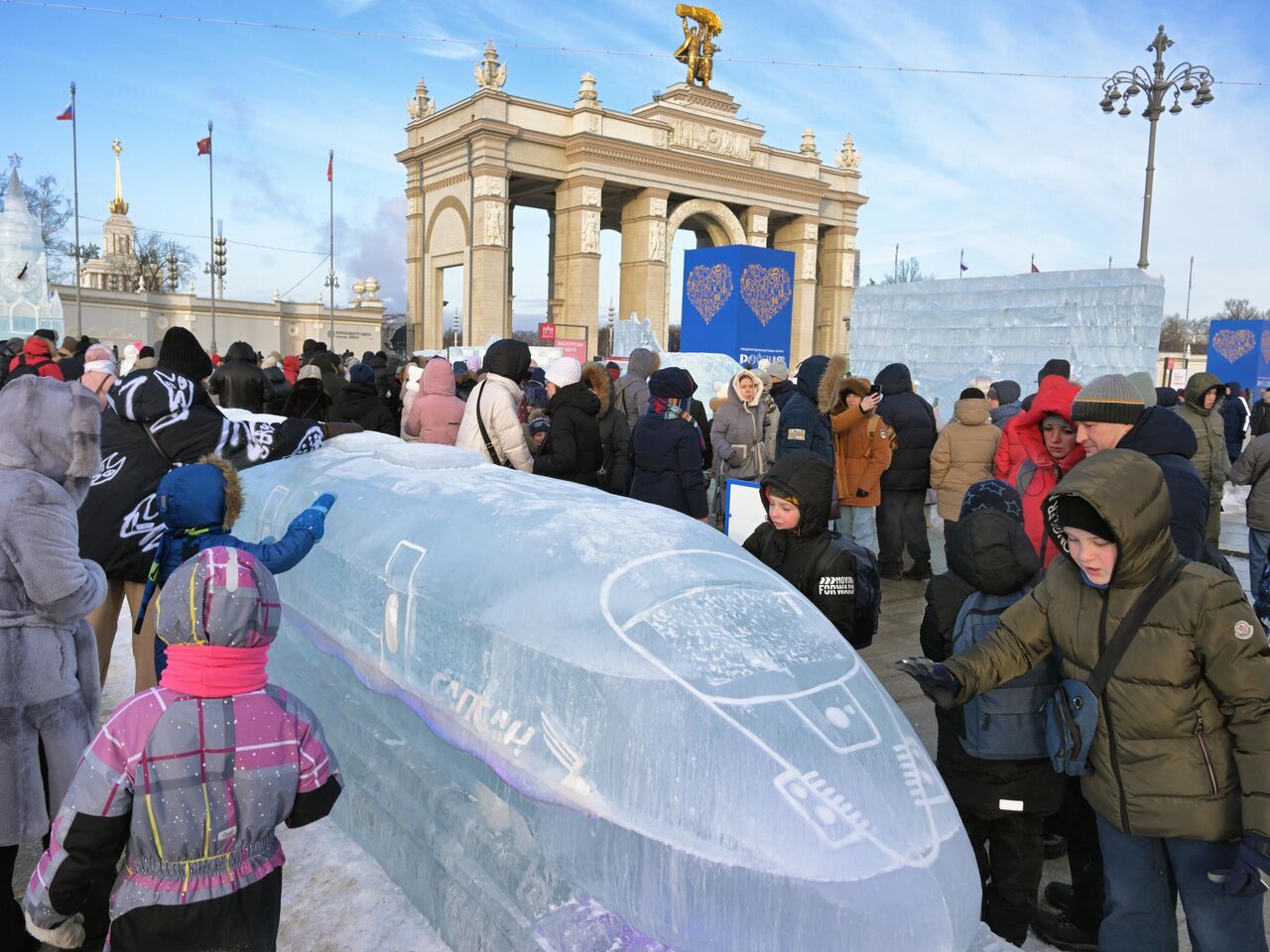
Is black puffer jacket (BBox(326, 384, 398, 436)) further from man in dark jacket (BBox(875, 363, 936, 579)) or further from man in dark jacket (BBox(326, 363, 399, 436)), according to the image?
man in dark jacket (BBox(875, 363, 936, 579))

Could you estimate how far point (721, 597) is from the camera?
7.58 ft

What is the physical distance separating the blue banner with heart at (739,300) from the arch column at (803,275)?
60.0 feet

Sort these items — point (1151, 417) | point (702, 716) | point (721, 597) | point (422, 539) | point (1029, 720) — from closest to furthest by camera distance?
point (702, 716) → point (721, 597) → point (1029, 720) → point (422, 539) → point (1151, 417)

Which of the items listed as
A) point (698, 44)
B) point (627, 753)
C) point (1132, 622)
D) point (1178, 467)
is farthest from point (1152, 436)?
point (698, 44)

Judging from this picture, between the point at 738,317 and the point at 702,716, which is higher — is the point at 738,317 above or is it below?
above

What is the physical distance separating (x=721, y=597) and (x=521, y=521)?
733mm

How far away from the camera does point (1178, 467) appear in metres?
3.33

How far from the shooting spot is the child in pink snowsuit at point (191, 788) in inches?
67.2

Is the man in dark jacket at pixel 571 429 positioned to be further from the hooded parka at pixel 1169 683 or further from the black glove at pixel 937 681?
the hooded parka at pixel 1169 683

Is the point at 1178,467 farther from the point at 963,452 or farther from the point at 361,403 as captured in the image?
the point at 361,403

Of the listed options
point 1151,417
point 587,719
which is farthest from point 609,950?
point 1151,417

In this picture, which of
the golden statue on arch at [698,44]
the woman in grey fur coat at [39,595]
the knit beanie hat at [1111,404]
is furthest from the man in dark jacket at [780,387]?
the golden statue on arch at [698,44]

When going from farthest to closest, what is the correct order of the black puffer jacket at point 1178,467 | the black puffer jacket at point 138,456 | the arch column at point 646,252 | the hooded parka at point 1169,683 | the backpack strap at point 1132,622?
the arch column at point 646,252, the black puffer jacket at point 138,456, the black puffer jacket at point 1178,467, the backpack strap at point 1132,622, the hooded parka at point 1169,683

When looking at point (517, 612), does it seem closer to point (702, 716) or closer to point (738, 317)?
point (702, 716)
